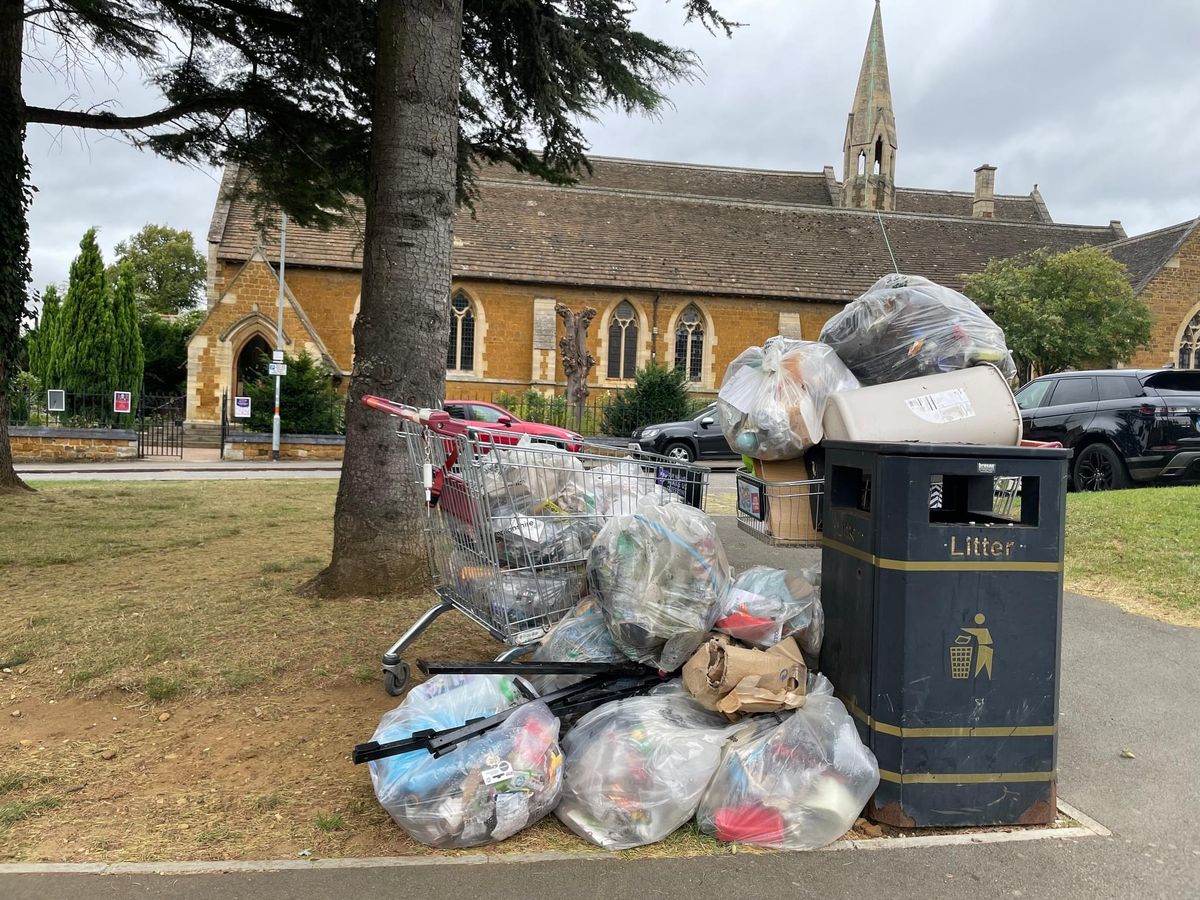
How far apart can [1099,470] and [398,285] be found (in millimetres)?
9597

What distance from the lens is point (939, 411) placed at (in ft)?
10.4

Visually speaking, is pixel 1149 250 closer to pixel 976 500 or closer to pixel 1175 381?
pixel 1175 381

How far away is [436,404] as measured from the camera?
5.62m

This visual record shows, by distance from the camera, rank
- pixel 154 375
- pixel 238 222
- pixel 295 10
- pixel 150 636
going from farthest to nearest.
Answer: pixel 154 375
pixel 238 222
pixel 295 10
pixel 150 636

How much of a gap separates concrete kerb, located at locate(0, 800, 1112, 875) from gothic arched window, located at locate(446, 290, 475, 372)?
3154 centimetres

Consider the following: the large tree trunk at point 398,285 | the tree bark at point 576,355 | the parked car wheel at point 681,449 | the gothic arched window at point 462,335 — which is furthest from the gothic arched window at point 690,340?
the large tree trunk at point 398,285

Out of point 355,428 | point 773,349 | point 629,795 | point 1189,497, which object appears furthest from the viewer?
point 1189,497

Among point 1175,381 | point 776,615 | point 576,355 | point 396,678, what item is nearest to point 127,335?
point 576,355

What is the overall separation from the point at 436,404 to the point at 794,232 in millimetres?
35315

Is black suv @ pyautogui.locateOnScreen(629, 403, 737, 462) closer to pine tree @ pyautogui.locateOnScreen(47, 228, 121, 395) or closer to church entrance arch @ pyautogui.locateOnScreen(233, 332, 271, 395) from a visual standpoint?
church entrance arch @ pyautogui.locateOnScreen(233, 332, 271, 395)

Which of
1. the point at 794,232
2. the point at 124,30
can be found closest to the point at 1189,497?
the point at 124,30

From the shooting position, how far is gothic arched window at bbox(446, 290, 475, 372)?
111ft

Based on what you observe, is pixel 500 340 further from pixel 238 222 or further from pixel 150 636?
pixel 150 636

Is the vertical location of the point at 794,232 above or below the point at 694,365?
above
